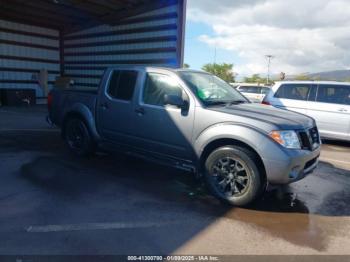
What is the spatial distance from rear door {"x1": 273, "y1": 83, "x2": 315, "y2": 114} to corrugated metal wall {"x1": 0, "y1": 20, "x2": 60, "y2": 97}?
46.0ft

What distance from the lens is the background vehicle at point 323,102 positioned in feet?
28.1

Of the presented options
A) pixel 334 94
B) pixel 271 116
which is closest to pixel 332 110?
pixel 334 94

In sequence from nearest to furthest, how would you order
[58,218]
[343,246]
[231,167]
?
[343,246] → [58,218] → [231,167]

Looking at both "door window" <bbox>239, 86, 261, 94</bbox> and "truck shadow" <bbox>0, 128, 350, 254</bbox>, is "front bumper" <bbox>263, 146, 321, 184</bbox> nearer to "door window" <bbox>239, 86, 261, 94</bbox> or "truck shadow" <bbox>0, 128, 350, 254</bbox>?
"truck shadow" <bbox>0, 128, 350, 254</bbox>

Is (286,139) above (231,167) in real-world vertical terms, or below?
above

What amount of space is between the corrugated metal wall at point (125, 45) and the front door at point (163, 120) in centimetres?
823

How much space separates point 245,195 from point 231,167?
41cm

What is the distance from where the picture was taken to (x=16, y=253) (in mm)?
3033

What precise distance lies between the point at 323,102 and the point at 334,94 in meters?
0.35

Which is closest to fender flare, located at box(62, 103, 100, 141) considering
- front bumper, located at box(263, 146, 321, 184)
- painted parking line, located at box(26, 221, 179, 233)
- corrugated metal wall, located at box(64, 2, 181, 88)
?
painted parking line, located at box(26, 221, 179, 233)

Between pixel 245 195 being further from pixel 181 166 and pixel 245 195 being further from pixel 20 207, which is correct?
pixel 20 207

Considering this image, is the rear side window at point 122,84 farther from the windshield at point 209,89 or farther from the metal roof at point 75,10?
the metal roof at point 75,10

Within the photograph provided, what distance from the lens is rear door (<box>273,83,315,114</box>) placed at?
9109 millimetres

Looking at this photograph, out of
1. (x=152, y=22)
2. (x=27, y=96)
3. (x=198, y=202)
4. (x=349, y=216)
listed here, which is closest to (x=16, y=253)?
(x=198, y=202)
